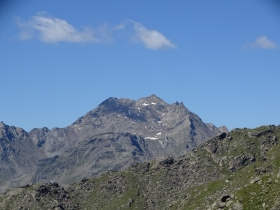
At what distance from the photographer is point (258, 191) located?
427ft

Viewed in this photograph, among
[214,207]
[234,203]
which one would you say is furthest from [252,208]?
[214,207]

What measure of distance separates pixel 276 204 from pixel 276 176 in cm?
1224

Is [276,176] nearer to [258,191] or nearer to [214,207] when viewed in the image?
[258,191]

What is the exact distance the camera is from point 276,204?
398ft

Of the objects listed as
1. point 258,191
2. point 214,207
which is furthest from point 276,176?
point 214,207

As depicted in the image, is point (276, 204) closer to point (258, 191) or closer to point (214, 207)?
point (258, 191)

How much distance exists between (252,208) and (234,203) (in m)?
5.53

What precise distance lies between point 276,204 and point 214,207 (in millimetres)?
20078

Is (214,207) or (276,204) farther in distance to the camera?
(214,207)

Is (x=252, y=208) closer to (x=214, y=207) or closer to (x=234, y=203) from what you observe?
(x=234, y=203)

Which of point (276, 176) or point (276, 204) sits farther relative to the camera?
point (276, 176)

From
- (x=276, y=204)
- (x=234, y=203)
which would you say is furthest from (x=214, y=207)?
(x=276, y=204)

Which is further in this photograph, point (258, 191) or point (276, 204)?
point (258, 191)

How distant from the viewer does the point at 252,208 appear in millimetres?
125375
